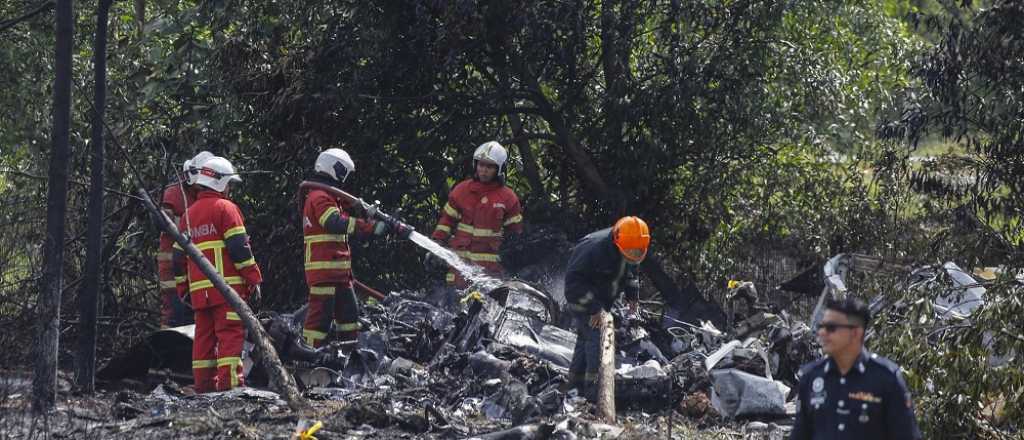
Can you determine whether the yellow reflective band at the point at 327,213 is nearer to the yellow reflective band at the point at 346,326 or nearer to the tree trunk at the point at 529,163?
the yellow reflective band at the point at 346,326

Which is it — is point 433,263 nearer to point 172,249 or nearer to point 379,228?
point 379,228

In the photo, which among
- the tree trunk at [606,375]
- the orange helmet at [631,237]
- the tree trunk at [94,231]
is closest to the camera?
the tree trunk at [606,375]

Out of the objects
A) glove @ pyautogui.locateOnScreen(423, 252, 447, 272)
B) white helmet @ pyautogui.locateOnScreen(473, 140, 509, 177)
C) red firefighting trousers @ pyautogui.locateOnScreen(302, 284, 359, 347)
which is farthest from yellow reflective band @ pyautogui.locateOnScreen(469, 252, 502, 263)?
red firefighting trousers @ pyautogui.locateOnScreen(302, 284, 359, 347)

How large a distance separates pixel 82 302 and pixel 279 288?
4.23m

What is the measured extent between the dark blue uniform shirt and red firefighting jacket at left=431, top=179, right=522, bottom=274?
7000mm

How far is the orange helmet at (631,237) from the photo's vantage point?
8.62 meters

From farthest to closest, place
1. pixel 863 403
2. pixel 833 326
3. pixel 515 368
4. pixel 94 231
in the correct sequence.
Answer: pixel 515 368 < pixel 94 231 < pixel 833 326 < pixel 863 403

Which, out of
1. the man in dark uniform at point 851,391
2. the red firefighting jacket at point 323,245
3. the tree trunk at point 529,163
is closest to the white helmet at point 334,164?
the red firefighting jacket at point 323,245

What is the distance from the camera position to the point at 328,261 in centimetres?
1045

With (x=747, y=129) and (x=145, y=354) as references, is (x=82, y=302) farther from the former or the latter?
(x=747, y=129)

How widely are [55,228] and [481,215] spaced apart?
4481 millimetres

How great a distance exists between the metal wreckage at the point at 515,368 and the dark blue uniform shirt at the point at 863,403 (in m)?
2.84

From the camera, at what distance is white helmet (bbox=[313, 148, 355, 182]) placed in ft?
34.0

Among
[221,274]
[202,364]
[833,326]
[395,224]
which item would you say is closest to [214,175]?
[221,274]
